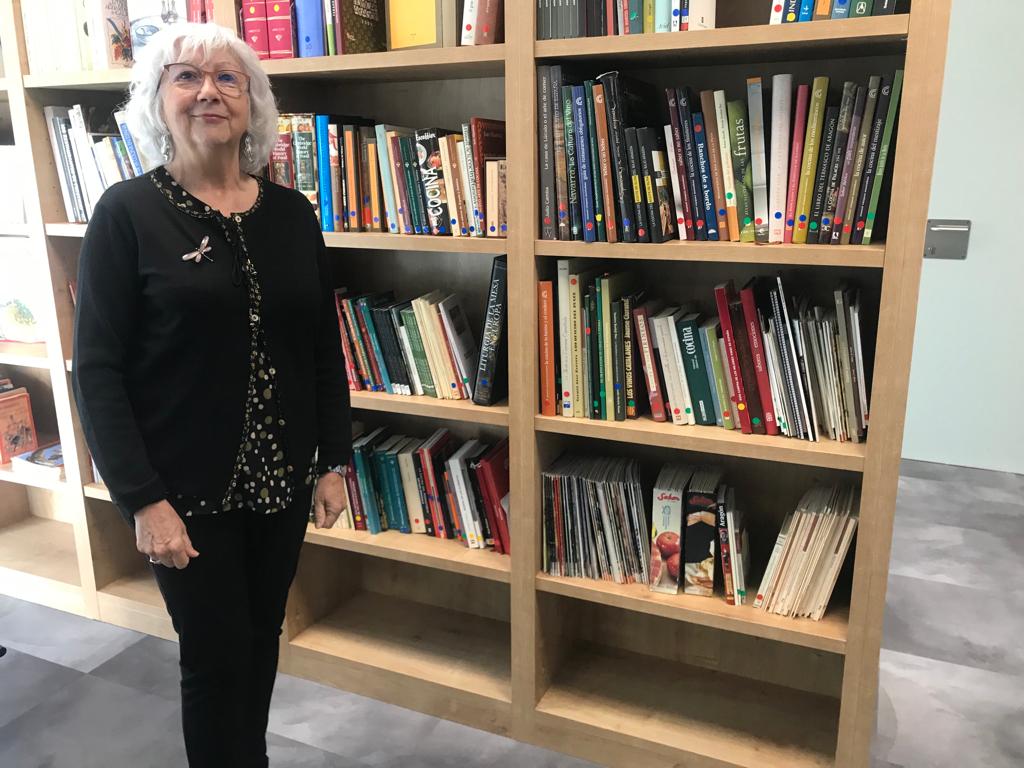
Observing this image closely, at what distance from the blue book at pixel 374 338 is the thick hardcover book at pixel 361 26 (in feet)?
1.82

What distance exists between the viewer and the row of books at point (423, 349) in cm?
187

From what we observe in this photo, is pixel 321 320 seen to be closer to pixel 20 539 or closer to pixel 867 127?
pixel 867 127

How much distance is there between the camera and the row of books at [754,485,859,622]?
1.65 metres

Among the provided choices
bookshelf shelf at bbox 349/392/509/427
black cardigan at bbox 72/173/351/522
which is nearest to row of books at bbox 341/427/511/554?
bookshelf shelf at bbox 349/392/509/427

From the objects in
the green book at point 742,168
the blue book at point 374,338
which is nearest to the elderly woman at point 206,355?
the blue book at point 374,338

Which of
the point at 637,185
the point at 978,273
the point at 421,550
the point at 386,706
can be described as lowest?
the point at 386,706

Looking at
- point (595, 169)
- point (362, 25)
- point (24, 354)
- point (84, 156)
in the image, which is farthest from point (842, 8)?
point (24, 354)

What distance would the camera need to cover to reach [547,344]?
5.78 ft

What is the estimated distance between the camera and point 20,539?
9.50ft

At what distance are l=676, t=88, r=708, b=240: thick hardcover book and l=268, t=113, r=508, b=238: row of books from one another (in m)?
0.37

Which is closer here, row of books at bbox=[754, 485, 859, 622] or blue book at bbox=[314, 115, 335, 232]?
row of books at bbox=[754, 485, 859, 622]

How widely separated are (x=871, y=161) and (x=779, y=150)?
0.51ft

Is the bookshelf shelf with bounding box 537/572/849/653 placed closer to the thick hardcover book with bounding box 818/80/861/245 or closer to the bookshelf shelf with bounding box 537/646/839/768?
the bookshelf shelf with bounding box 537/646/839/768

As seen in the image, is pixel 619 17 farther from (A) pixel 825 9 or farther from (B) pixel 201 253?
(B) pixel 201 253
